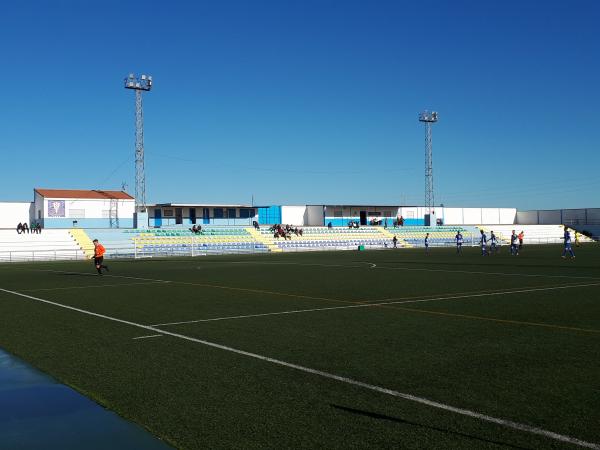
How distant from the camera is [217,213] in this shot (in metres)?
75.6

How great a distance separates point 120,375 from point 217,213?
224ft

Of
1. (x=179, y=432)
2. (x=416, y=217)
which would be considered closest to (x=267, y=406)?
(x=179, y=432)

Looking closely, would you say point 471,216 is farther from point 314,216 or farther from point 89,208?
point 89,208

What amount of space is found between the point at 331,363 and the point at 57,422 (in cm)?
366

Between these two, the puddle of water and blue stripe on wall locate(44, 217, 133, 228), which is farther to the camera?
blue stripe on wall locate(44, 217, 133, 228)

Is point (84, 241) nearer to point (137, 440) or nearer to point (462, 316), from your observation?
point (462, 316)

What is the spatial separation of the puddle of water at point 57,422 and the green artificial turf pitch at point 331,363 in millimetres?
203

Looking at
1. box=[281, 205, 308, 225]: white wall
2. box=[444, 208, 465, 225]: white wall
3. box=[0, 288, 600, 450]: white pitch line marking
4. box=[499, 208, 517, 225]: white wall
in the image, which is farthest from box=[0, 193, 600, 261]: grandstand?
box=[0, 288, 600, 450]: white pitch line marking

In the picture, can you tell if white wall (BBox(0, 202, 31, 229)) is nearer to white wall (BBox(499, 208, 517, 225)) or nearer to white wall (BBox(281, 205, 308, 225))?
white wall (BBox(281, 205, 308, 225))

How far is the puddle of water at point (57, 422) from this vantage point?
5375 millimetres

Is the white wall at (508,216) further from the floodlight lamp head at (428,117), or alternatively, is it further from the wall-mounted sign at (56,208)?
the wall-mounted sign at (56,208)

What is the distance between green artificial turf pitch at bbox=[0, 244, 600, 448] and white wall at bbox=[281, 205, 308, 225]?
67.1m

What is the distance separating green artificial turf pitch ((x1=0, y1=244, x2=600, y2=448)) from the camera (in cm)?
559

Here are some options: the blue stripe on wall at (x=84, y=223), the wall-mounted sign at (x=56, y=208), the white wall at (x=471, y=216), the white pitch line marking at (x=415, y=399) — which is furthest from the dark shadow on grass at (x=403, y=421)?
the white wall at (x=471, y=216)
